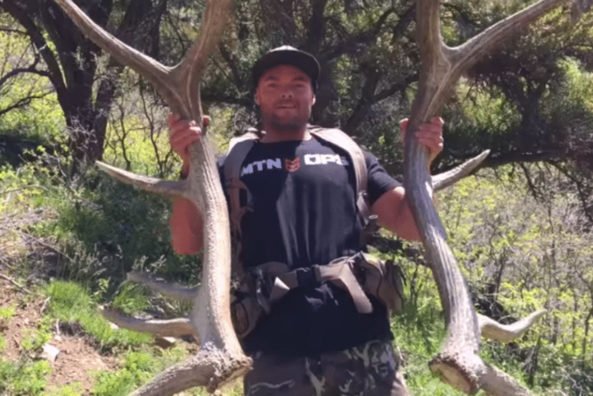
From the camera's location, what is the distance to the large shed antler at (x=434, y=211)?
123 inches

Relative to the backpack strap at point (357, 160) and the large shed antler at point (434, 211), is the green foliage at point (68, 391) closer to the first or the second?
the backpack strap at point (357, 160)

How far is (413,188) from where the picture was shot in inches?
151

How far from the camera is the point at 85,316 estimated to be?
6.58 m

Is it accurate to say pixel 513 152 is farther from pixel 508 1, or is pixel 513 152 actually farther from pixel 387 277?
pixel 387 277

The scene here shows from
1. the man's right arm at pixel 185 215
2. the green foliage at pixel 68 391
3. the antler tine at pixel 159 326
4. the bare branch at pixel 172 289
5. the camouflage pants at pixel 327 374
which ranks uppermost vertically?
the man's right arm at pixel 185 215

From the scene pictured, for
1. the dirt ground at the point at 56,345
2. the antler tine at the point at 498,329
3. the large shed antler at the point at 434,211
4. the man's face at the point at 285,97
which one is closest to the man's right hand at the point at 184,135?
the man's face at the point at 285,97

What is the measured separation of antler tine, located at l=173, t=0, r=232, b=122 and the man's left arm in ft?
2.59

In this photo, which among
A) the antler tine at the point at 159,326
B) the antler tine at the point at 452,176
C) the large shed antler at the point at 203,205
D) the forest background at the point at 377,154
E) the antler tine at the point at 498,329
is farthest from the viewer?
the forest background at the point at 377,154

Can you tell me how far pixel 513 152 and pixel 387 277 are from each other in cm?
734

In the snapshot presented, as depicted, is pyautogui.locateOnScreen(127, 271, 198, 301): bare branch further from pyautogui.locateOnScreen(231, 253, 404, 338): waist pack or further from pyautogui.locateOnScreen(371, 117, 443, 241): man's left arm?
pyautogui.locateOnScreen(371, 117, 443, 241): man's left arm

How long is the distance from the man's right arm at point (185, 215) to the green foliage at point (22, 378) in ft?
7.32

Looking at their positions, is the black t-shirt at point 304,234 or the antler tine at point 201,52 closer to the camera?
the black t-shirt at point 304,234

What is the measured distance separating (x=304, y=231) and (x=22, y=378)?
106 inches

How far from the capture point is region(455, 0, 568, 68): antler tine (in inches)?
156
